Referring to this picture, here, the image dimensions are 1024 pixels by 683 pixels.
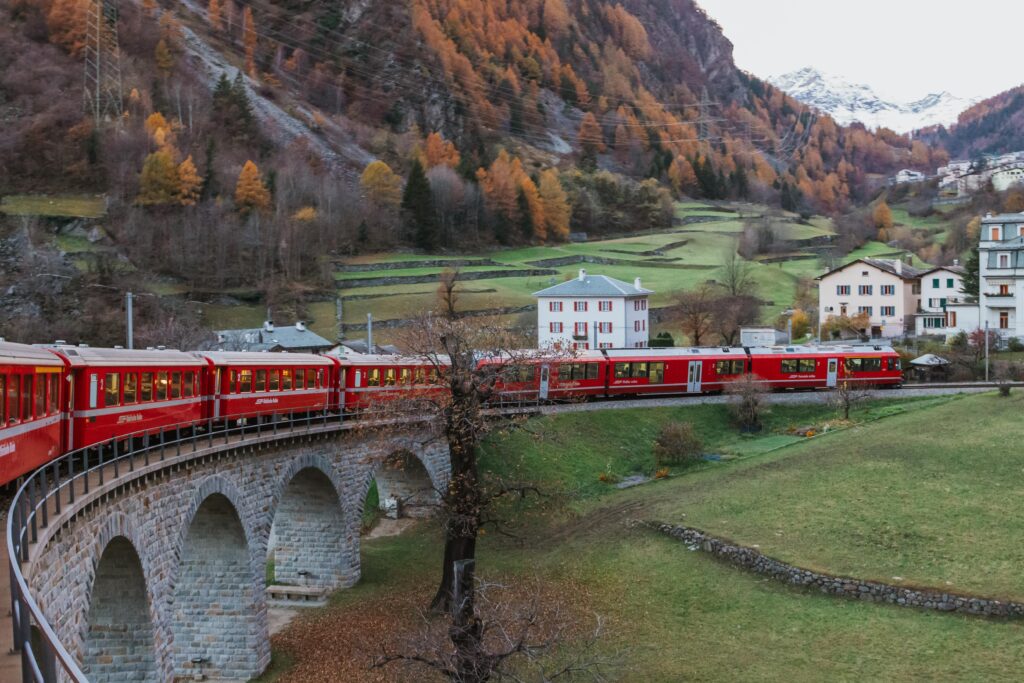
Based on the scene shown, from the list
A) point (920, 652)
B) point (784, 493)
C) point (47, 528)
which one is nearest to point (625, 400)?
point (784, 493)

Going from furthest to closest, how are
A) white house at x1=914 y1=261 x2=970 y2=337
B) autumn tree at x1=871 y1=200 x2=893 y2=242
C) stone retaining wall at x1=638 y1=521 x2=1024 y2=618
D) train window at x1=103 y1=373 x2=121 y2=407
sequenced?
autumn tree at x1=871 y1=200 x2=893 y2=242, white house at x1=914 y1=261 x2=970 y2=337, stone retaining wall at x1=638 y1=521 x2=1024 y2=618, train window at x1=103 y1=373 x2=121 y2=407

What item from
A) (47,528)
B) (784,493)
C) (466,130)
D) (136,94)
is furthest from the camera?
(466,130)

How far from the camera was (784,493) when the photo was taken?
37031mm

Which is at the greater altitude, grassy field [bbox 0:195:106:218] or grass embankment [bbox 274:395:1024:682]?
grassy field [bbox 0:195:106:218]

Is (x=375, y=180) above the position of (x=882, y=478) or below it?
above

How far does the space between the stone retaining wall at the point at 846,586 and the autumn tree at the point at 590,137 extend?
497 feet

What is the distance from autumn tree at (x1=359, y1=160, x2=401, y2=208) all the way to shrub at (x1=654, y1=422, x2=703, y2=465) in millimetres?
71841

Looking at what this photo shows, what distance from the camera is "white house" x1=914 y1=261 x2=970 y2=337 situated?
72.6 m

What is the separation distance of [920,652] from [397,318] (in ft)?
192

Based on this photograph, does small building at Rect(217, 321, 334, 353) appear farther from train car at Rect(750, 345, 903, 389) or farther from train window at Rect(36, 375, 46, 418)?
train window at Rect(36, 375, 46, 418)

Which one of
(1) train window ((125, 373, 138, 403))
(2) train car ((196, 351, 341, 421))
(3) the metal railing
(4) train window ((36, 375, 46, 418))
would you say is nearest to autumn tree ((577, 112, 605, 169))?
(2) train car ((196, 351, 341, 421))

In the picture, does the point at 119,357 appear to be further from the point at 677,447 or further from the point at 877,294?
the point at 877,294

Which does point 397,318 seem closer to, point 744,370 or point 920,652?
point 744,370

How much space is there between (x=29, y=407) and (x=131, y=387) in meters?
5.36
